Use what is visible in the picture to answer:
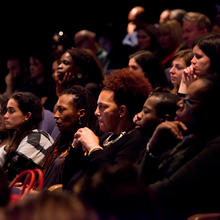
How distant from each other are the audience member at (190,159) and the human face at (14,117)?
1540 millimetres

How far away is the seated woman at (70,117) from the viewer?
12.1 feet

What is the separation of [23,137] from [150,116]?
128 centimetres

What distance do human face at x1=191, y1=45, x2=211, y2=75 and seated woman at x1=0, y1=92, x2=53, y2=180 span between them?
1.25 m

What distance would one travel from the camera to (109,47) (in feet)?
21.7

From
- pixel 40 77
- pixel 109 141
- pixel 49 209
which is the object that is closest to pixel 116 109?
pixel 109 141

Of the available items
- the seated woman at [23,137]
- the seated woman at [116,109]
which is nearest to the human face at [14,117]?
the seated woman at [23,137]

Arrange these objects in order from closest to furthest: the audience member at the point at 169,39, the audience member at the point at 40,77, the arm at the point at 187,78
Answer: the arm at the point at 187,78 → the audience member at the point at 169,39 → the audience member at the point at 40,77

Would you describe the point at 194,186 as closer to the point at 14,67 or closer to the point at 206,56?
the point at 206,56

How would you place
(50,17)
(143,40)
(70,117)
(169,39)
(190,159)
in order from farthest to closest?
1. (50,17)
2. (143,40)
3. (169,39)
4. (70,117)
5. (190,159)

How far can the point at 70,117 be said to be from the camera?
3.74m

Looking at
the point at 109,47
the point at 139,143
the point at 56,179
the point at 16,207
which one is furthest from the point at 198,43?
the point at 109,47

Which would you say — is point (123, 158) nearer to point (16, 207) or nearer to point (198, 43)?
point (198, 43)

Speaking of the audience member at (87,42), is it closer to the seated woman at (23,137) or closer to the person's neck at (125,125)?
the seated woman at (23,137)

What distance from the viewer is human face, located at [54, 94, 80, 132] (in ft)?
12.2
